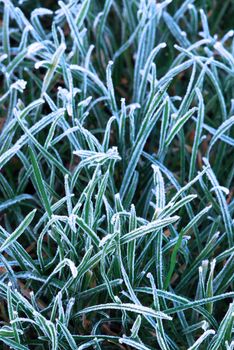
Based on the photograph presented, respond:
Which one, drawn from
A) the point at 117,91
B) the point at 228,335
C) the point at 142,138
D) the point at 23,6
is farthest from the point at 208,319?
the point at 23,6

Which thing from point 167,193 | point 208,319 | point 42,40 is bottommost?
point 208,319

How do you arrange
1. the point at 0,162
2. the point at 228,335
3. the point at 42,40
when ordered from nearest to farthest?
the point at 228,335
the point at 0,162
the point at 42,40

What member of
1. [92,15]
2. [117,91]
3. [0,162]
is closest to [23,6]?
[92,15]

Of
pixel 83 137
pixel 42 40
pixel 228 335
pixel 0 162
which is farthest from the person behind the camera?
pixel 42 40

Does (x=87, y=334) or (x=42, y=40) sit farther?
(x=42, y=40)

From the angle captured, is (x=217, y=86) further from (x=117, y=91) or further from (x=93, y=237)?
(x=93, y=237)

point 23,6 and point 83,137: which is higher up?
point 23,6
